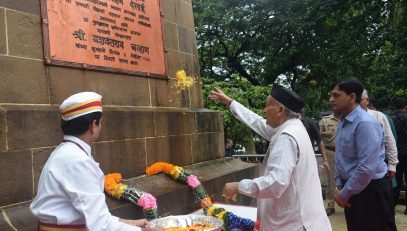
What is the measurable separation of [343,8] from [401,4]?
2.93 m

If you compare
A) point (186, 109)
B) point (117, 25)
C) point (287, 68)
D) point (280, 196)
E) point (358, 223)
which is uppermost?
point (287, 68)

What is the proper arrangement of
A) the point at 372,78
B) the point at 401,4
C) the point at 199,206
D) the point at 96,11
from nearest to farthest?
1. the point at 96,11
2. the point at 199,206
3. the point at 401,4
4. the point at 372,78

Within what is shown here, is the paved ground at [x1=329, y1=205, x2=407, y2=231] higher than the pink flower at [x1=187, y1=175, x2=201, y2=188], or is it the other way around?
the pink flower at [x1=187, y1=175, x2=201, y2=188]

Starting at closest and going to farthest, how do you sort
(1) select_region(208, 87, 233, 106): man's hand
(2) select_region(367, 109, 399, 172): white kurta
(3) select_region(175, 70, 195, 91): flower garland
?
1. (1) select_region(208, 87, 233, 106): man's hand
2. (2) select_region(367, 109, 399, 172): white kurta
3. (3) select_region(175, 70, 195, 91): flower garland

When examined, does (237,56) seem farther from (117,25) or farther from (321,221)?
(321,221)

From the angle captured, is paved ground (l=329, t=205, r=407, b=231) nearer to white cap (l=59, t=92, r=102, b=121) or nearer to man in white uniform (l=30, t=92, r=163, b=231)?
man in white uniform (l=30, t=92, r=163, b=231)

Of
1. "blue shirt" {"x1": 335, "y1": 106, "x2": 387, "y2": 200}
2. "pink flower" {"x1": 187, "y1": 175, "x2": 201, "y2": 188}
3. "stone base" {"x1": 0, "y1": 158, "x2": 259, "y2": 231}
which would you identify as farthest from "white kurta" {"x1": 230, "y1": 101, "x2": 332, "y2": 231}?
"pink flower" {"x1": 187, "y1": 175, "x2": 201, "y2": 188}

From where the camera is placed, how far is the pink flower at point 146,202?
4203mm

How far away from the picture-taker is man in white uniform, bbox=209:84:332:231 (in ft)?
10.1

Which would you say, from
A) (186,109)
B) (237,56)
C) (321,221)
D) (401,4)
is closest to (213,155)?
(186,109)

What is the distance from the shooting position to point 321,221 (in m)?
3.21

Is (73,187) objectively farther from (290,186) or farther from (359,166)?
(359,166)

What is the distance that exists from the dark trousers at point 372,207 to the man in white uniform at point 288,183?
0.85 m

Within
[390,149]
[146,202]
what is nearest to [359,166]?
[390,149]
